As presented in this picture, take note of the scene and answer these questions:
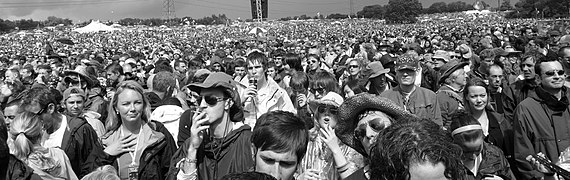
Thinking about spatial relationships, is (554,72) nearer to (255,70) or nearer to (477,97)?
(477,97)

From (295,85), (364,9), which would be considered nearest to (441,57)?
(295,85)

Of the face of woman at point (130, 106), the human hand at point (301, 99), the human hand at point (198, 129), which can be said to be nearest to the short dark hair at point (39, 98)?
the face of woman at point (130, 106)

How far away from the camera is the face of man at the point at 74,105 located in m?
5.80

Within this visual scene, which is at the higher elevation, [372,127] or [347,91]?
[372,127]

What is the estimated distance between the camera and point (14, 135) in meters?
3.78

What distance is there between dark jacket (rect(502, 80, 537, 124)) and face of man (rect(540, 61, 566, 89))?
2.44 feet

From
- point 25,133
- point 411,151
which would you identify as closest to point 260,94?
point 25,133

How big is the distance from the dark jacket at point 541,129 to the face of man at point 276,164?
2742 mm

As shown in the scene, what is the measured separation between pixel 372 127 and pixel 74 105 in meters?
4.02

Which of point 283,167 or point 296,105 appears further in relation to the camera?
point 296,105

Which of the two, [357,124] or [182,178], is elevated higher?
[357,124]

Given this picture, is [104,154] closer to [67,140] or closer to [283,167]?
[67,140]

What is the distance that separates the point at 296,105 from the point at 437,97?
2072mm

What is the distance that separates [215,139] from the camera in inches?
147
